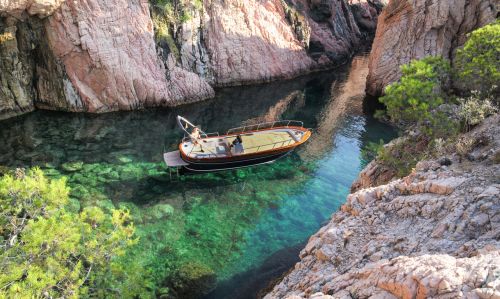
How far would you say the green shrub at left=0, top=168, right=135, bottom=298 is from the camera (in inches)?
332

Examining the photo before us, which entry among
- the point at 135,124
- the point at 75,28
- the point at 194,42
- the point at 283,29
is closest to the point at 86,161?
the point at 135,124

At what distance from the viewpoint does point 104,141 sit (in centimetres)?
2702

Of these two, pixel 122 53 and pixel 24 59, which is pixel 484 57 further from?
pixel 24 59

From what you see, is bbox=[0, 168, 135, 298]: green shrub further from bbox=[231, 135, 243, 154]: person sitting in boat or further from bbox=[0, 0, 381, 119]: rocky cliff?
bbox=[0, 0, 381, 119]: rocky cliff

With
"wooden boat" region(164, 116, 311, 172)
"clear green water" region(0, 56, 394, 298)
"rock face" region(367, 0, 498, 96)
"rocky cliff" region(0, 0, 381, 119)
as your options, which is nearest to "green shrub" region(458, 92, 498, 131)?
"clear green water" region(0, 56, 394, 298)

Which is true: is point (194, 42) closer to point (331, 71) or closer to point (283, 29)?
point (283, 29)

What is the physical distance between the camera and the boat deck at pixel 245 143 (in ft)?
77.6

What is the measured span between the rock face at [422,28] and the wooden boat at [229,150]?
16.8m

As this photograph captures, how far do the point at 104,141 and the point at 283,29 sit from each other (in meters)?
26.1

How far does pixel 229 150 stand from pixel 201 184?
2.70m

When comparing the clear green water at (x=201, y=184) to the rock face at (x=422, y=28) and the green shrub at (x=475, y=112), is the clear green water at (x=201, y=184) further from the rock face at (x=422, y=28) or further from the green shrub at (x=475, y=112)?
the green shrub at (x=475, y=112)

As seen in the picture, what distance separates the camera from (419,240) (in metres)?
9.16

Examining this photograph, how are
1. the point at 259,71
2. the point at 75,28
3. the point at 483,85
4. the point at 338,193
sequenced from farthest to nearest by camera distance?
the point at 259,71 → the point at 75,28 → the point at 338,193 → the point at 483,85

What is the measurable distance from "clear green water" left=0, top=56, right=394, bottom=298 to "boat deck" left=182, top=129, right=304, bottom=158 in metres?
1.34
